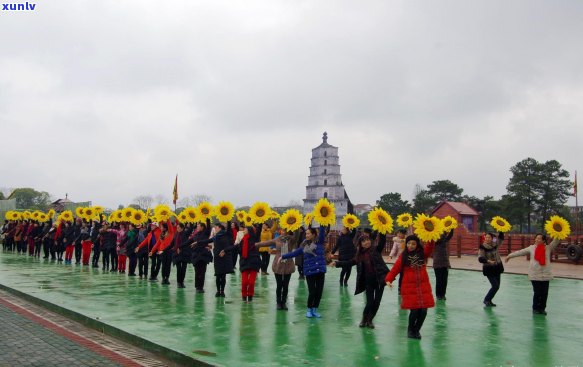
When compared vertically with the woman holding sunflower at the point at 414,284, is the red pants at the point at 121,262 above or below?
below

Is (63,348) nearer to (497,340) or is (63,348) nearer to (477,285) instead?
(497,340)

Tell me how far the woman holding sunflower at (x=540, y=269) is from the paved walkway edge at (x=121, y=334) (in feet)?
20.1

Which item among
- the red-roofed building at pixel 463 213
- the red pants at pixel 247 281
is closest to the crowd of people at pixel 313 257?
the red pants at pixel 247 281

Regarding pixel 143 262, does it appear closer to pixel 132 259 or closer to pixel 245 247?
pixel 132 259

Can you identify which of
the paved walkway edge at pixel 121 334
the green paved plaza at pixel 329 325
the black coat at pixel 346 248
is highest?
the black coat at pixel 346 248

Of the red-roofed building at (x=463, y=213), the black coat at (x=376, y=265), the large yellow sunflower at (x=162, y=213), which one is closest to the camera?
the black coat at (x=376, y=265)

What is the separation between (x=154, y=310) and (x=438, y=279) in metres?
5.96

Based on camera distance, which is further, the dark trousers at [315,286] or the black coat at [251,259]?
the black coat at [251,259]

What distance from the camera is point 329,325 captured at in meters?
8.81

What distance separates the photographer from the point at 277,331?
8.30 meters

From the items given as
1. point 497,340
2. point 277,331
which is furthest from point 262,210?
point 497,340

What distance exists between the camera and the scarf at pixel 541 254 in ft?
32.6

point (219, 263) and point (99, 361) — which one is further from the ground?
point (219, 263)

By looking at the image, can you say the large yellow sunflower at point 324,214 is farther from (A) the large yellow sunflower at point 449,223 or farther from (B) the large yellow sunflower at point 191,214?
(B) the large yellow sunflower at point 191,214
